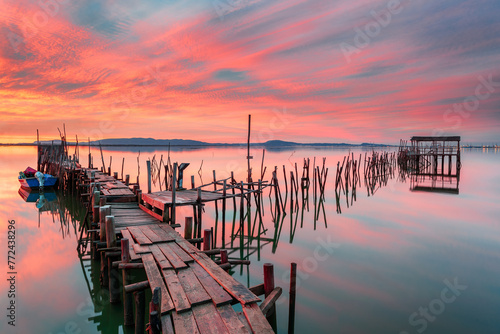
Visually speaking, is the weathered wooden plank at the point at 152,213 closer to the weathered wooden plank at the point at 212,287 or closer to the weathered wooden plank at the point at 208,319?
the weathered wooden plank at the point at 212,287

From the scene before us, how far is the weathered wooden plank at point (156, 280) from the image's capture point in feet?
14.1

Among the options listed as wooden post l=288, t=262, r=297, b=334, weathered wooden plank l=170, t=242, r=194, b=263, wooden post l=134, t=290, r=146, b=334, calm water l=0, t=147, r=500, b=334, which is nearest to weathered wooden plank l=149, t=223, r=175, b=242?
weathered wooden plank l=170, t=242, r=194, b=263

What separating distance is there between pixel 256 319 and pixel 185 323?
3.14 ft

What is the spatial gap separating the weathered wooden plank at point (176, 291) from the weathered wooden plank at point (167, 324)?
150 mm

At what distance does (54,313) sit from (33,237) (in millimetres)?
7357

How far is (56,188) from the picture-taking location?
1009 inches

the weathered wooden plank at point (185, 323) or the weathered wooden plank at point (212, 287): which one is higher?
the weathered wooden plank at point (212, 287)

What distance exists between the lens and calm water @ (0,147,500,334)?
6.72 m

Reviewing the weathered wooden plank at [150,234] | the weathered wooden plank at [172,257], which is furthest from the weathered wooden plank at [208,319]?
the weathered wooden plank at [150,234]

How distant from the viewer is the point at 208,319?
4.03 m

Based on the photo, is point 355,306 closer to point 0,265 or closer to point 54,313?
point 54,313

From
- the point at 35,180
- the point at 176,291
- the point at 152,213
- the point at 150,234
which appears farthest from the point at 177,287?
the point at 35,180

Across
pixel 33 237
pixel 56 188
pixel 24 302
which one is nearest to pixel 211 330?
pixel 24 302

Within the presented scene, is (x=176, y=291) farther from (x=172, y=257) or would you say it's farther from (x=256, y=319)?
(x=172, y=257)
